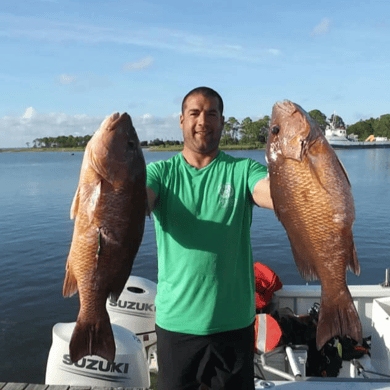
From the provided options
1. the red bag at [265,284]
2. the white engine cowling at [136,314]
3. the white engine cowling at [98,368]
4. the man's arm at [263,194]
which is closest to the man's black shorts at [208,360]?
the man's arm at [263,194]

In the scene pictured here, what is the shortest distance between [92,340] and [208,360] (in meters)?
0.77

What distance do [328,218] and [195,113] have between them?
1.10 metres

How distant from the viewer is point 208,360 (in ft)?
8.89

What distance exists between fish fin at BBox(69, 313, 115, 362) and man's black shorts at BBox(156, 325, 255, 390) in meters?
0.46

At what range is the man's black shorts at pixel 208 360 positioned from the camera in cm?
268

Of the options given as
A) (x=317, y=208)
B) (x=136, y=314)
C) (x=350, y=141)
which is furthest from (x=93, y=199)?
(x=350, y=141)

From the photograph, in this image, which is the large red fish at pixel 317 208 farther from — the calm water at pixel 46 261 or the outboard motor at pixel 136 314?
the calm water at pixel 46 261

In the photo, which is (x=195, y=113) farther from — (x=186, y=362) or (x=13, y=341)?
(x=13, y=341)

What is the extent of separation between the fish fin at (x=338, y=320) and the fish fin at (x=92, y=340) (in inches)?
45.6

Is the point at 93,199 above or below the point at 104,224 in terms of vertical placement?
above

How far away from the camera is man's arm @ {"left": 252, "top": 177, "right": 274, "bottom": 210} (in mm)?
2497

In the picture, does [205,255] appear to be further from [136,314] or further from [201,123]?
[136,314]

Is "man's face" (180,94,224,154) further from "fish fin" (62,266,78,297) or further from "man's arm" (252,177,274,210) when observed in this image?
"fish fin" (62,266,78,297)

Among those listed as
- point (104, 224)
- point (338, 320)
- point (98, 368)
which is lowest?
point (98, 368)
